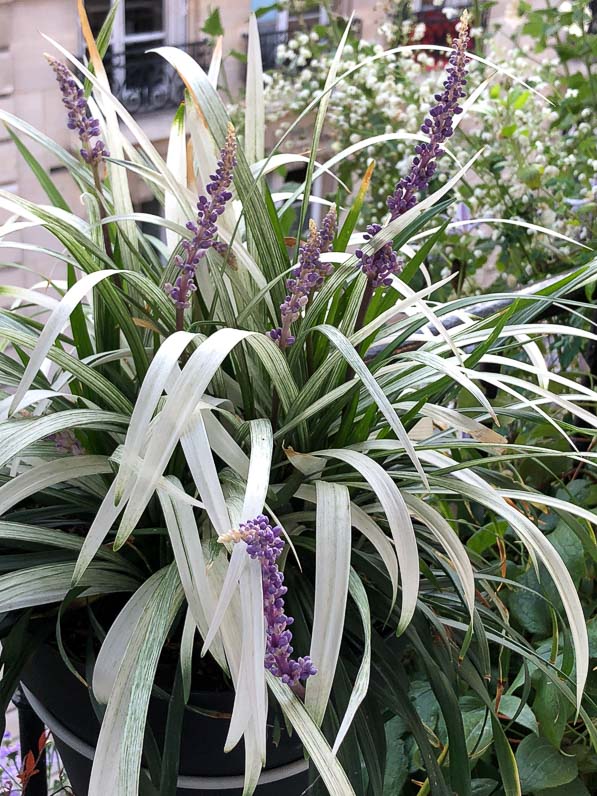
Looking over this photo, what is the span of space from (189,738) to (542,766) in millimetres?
326

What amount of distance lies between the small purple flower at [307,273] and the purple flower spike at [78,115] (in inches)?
5.9

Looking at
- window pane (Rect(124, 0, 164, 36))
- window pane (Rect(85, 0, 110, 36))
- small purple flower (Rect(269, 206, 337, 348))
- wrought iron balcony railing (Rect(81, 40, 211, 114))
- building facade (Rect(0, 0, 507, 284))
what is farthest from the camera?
window pane (Rect(124, 0, 164, 36))

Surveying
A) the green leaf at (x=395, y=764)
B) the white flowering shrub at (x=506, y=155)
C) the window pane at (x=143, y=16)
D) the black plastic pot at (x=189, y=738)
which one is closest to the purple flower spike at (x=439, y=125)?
the black plastic pot at (x=189, y=738)

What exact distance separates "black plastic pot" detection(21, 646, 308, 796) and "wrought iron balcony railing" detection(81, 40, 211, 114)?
507cm

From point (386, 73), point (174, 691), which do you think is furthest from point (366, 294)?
point (386, 73)

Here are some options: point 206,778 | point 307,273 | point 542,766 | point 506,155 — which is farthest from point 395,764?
point 506,155

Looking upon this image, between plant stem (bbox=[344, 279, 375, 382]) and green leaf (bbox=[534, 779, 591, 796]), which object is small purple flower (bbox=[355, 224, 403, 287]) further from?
green leaf (bbox=[534, 779, 591, 796])

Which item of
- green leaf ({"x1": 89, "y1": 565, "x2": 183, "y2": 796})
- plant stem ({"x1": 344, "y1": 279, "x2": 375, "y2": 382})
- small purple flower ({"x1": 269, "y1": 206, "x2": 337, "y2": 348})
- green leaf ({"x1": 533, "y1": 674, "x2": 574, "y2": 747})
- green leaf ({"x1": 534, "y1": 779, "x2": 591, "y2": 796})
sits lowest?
green leaf ({"x1": 534, "y1": 779, "x2": 591, "y2": 796})

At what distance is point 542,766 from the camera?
0.71 metres

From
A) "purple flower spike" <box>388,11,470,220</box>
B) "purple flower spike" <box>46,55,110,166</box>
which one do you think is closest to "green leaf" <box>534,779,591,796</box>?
"purple flower spike" <box>388,11,470,220</box>

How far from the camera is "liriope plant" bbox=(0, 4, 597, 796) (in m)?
0.42

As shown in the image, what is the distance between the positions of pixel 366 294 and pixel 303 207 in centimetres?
10

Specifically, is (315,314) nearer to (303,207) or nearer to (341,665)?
(303,207)

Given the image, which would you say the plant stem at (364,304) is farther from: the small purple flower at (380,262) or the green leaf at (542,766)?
the green leaf at (542,766)
